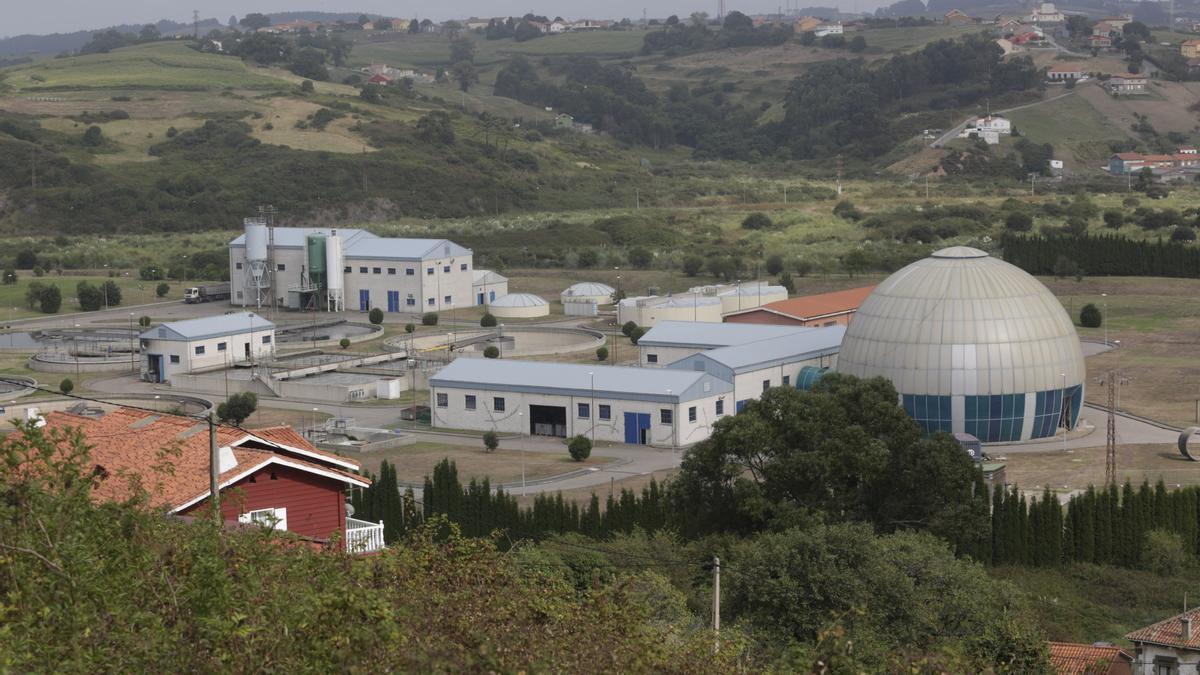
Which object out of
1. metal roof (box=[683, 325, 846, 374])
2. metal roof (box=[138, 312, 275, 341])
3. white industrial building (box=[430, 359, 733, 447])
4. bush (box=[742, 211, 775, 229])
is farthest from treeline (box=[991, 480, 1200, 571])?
bush (box=[742, 211, 775, 229])

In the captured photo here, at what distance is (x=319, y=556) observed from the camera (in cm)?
1630

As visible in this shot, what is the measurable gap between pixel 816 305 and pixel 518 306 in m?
22.3

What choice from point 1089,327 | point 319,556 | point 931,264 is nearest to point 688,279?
→ point 1089,327

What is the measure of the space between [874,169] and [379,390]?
130239 millimetres

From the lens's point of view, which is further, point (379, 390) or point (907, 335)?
point (379, 390)

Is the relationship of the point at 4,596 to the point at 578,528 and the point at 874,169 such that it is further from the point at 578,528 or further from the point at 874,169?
the point at 874,169

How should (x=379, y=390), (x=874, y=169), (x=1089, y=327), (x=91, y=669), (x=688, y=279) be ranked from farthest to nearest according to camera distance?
(x=874, y=169) → (x=688, y=279) → (x=1089, y=327) → (x=379, y=390) → (x=91, y=669)

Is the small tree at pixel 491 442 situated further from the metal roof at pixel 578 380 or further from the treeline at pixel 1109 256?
the treeline at pixel 1109 256

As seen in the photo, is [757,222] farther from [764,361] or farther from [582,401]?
[582,401]

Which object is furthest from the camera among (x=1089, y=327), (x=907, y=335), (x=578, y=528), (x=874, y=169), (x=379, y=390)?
(x=874, y=169)

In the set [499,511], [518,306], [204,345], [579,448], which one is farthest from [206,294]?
[499,511]

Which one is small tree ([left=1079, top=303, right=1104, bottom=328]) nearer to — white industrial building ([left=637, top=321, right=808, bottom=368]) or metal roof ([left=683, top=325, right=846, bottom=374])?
metal roof ([left=683, top=325, right=846, bottom=374])

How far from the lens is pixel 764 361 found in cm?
6762

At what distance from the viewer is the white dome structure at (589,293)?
101m
